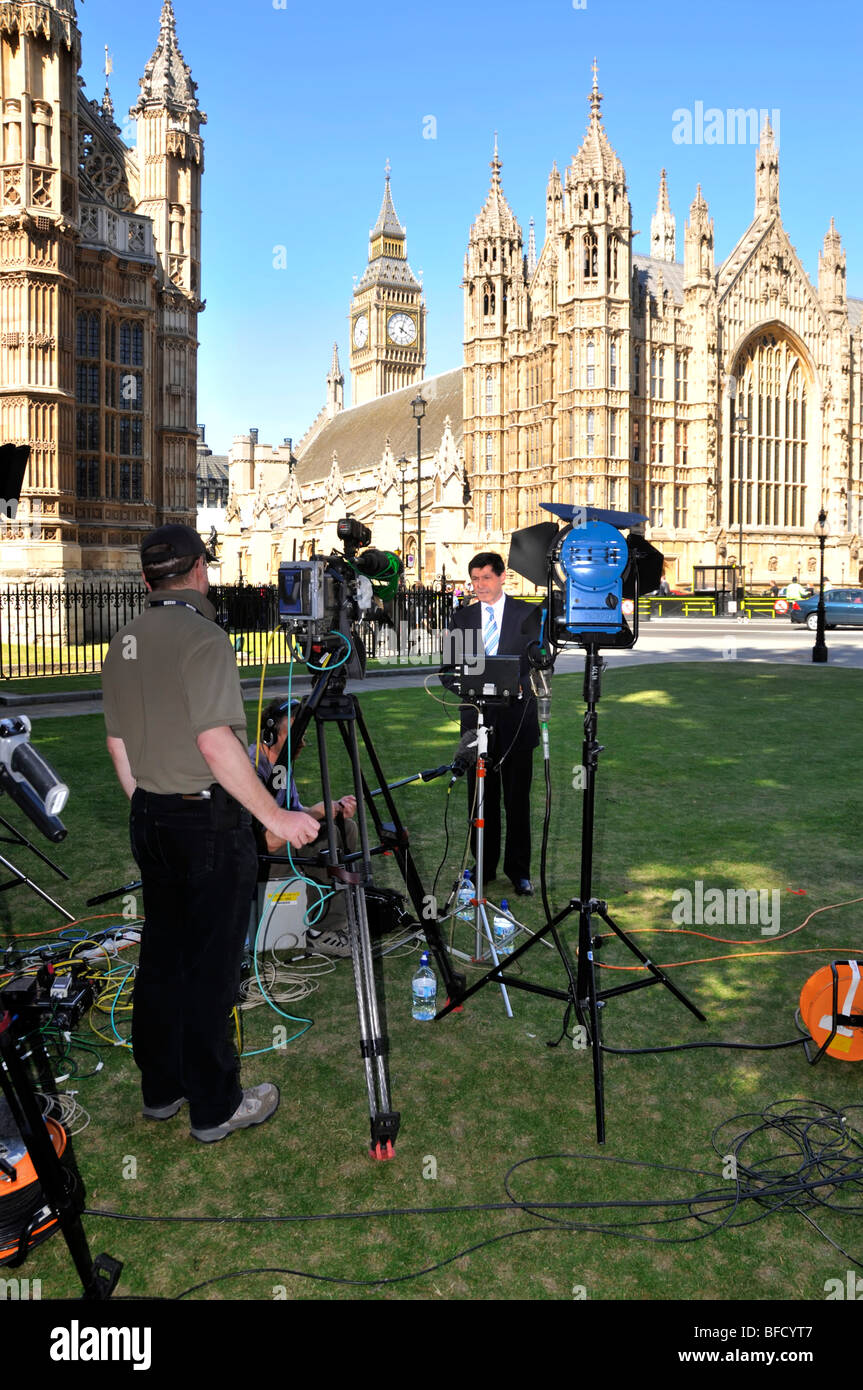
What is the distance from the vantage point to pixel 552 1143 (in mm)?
3664

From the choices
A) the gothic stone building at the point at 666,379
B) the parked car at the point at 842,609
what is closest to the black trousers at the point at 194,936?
the parked car at the point at 842,609

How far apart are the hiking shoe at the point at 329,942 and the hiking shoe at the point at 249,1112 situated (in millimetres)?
1549

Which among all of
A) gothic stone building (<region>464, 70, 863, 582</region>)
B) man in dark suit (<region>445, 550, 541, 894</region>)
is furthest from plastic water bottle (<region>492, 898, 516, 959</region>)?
gothic stone building (<region>464, 70, 863, 582</region>)

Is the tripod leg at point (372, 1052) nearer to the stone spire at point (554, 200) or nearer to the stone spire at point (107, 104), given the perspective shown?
the stone spire at point (107, 104)

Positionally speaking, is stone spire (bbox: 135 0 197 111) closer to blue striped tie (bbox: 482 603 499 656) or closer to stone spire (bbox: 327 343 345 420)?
blue striped tie (bbox: 482 603 499 656)

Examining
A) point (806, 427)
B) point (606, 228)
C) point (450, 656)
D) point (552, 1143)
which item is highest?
point (606, 228)

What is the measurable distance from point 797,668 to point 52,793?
21.9 m

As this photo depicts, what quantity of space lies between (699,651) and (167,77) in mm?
25560

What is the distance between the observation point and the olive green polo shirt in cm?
323

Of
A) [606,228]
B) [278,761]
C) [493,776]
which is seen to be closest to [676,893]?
[493,776]

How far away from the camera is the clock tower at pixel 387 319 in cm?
13175

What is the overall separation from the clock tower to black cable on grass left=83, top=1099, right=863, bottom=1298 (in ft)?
441

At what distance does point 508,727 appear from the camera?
21.2 feet

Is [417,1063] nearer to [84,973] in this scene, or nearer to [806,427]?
[84,973]
